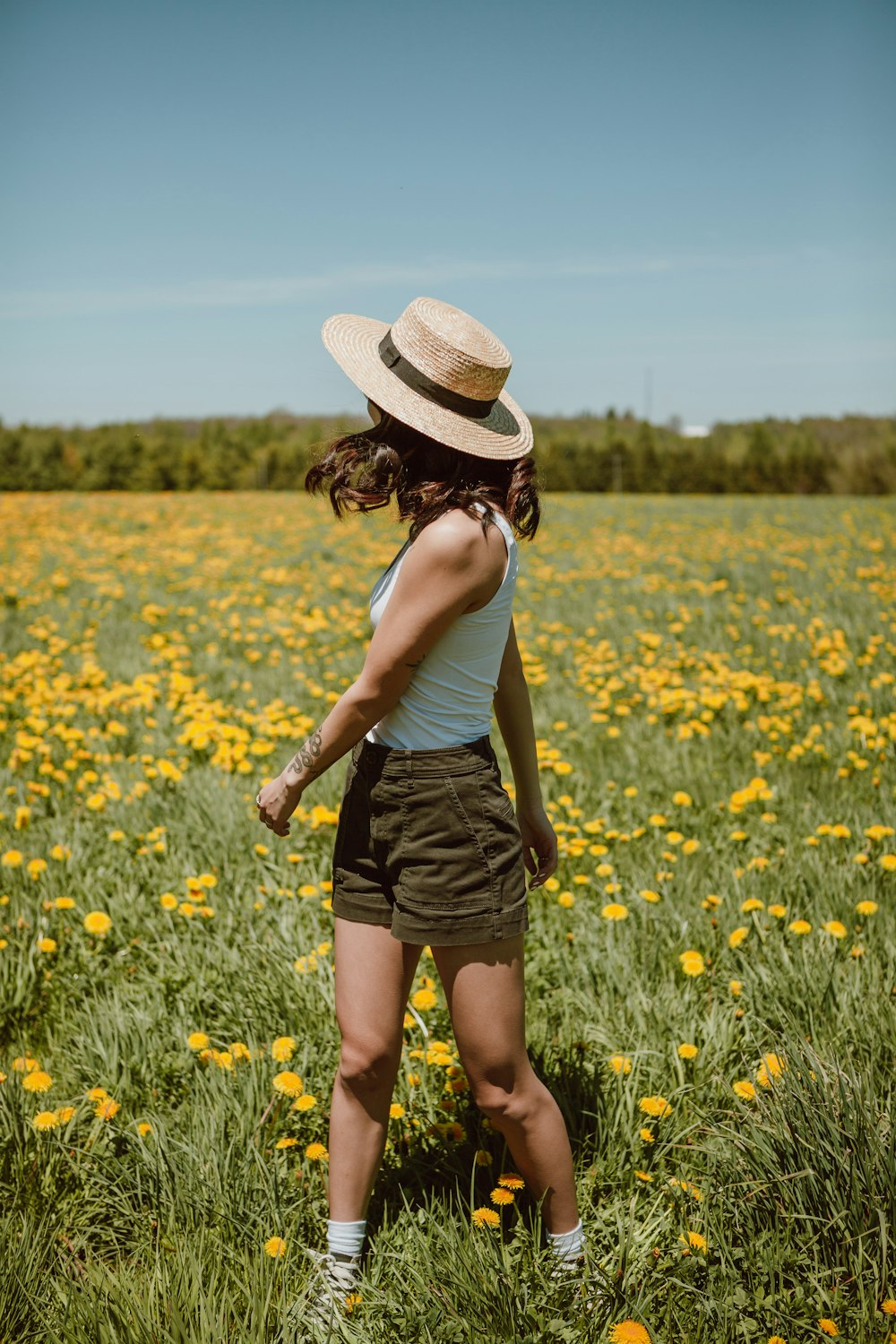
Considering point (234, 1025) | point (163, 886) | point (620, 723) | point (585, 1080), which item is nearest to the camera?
point (585, 1080)

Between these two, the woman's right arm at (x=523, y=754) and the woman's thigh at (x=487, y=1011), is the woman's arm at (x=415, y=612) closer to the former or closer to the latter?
the woman's right arm at (x=523, y=754)

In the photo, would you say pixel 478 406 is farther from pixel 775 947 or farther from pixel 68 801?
pixel 68 801

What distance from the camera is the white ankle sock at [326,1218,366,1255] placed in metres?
1.92

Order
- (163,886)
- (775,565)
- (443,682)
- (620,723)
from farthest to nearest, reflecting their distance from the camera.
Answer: (775,565)
(620,723)
(163,886)
(443,682)

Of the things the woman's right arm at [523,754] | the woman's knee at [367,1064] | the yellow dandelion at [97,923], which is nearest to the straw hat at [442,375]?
the woman's right arm at [523,754]

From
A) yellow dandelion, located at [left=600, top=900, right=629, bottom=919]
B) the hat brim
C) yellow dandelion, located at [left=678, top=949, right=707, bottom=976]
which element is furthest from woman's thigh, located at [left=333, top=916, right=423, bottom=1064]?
yellow dandelion, located at [left=600, top=900, right=629, bottom=919]

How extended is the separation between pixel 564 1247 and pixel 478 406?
1659mm

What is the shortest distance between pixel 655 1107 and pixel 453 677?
44.9 inches

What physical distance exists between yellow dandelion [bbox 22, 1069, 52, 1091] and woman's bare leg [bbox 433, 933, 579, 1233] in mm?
1098

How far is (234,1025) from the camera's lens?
273cm

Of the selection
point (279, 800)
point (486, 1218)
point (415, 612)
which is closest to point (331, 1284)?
point (486, 1218)

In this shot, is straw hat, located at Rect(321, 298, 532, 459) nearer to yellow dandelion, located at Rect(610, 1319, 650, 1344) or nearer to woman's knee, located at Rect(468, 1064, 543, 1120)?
woman's knee, located at Rect(468, 1064, 543, 1120)

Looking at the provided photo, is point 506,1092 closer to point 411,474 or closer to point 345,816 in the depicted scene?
point 345,816

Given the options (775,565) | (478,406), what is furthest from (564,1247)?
(775,565)
